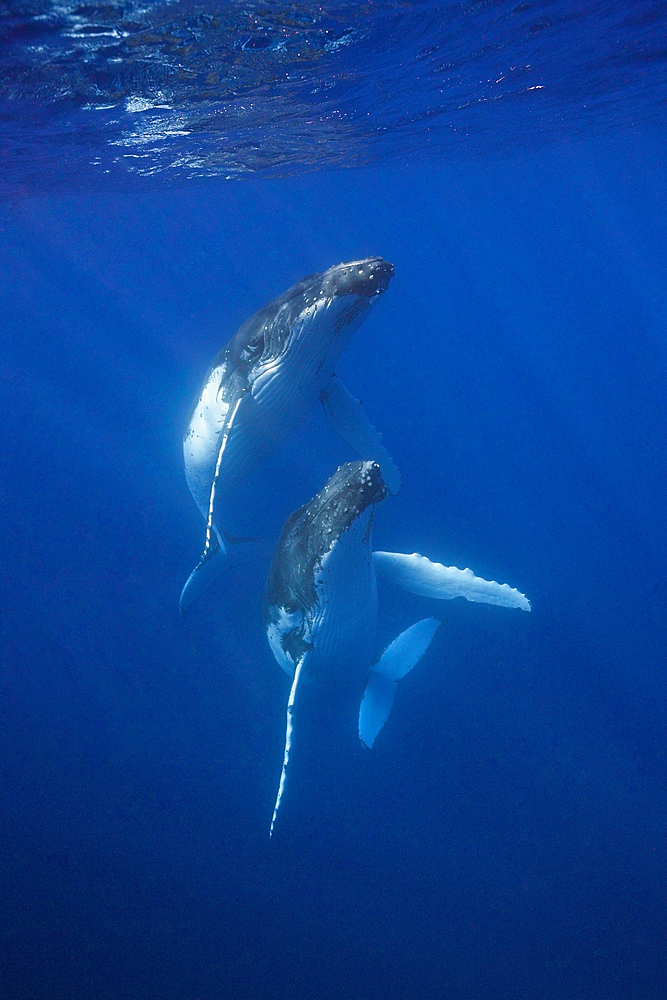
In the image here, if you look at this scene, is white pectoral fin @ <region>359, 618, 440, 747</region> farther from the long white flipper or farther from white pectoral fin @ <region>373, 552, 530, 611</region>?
the long white flipper

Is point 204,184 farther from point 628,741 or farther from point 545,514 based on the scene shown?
point 628,741

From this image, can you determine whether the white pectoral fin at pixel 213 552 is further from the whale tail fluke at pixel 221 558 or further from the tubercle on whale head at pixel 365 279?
the tubercle on whale head at pixel 365 279

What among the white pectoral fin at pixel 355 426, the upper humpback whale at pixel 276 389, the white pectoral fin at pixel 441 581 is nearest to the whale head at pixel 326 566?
the white pectoral fin at pixel 441 581

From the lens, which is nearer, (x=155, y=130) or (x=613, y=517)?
(x=155, y=130)

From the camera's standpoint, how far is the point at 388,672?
812 cm

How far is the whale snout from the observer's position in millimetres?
6188

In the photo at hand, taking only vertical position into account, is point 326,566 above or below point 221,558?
below

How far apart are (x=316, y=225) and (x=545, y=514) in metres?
47.2

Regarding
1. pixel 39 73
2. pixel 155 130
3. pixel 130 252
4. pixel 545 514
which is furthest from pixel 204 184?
pixel 130 252

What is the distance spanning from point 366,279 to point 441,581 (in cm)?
345

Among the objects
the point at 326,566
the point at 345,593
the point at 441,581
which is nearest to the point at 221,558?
the point at 345,593

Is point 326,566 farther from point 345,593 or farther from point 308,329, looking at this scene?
point 308,329

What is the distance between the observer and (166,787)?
11.6 metres

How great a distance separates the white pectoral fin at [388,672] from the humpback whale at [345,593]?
0.01m
